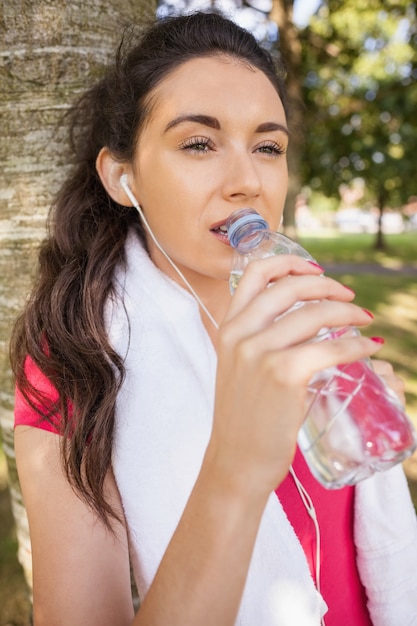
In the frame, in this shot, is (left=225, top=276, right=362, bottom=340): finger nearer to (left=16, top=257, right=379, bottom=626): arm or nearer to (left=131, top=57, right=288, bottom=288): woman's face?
(left=16, top=257, right=379, bottom=626): arm

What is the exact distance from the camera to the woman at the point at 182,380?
88cm

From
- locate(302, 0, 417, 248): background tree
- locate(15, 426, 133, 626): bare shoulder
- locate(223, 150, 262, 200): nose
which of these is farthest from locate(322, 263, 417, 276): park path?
locate(15, 426, 133, 626): bare shoulder

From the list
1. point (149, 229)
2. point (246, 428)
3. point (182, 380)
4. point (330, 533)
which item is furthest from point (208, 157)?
point (330, 533)

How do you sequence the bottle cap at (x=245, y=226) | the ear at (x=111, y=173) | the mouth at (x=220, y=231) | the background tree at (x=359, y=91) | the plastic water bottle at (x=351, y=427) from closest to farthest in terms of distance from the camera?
the plastic water bottle at (x=351, y=427), the bottle cap at (x=245, y=226), the mouth at (x=220, y=231), the ear at (x=111, y=173), the background tree at (x=359, y=91)

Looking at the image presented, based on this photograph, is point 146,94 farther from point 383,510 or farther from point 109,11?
point 383,510

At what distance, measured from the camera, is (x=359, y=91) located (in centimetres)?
1153

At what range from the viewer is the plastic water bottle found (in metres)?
1.11

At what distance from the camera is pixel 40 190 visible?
6.24ft

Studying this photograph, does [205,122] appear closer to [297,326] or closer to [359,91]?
[297,326]

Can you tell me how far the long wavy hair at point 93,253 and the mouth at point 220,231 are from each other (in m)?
0.42

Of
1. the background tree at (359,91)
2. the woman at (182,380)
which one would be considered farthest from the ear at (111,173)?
the background tree at (359,91)

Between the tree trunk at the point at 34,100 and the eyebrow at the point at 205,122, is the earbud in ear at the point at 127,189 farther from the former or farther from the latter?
the tree trunk at the point at 34,100

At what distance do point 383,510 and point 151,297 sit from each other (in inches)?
38.8

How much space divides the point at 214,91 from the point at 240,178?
0.88ft
